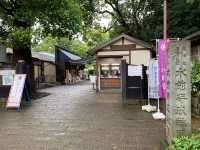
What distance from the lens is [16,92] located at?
576 inches

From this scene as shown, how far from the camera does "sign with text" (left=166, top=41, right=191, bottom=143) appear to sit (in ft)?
22.6

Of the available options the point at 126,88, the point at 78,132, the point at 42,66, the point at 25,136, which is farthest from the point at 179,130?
the point at 42,66

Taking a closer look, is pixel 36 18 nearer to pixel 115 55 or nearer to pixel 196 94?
pixel 115 55

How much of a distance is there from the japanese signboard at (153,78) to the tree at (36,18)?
596 centimetres

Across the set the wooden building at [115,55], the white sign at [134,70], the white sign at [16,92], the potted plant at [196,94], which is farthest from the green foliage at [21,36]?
the wooden building at [115,55]

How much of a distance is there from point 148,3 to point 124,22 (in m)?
2.87

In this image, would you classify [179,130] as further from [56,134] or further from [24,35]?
[24,35]

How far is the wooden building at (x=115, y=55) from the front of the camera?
950 inches

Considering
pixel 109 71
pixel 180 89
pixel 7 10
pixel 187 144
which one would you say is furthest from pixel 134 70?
pixel 187 144

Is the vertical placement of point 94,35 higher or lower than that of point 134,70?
higher

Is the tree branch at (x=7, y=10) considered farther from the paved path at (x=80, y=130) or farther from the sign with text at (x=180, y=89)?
the sign with text at (x=180, y=89)

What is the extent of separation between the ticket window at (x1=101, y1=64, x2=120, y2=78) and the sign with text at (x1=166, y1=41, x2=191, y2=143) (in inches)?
722

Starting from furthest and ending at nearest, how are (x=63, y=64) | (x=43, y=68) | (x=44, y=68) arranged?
(x=63, y=64)
(x=44, y=68)
(x=43, y=68)

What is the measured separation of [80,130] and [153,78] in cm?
483
